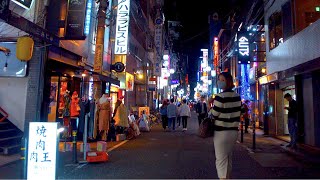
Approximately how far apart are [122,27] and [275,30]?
29.8 feet

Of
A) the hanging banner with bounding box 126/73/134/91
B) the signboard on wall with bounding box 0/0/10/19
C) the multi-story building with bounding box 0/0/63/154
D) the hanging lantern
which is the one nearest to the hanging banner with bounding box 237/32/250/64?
the hanging banner with bounding box 126/73/134/91

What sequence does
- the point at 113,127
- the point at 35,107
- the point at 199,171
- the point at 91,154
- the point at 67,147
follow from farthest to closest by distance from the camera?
the point at 113,127 < the point at 35,107 < the point at 67,147 < the point at 91,154 < the point at 199,171

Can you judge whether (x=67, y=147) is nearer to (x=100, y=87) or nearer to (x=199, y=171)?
(x=100, y=87)

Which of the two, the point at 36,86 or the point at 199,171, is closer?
the point at 199,171

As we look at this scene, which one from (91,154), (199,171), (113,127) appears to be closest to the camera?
(199,171)

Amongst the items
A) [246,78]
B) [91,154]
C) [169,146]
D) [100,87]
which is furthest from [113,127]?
[246,78]

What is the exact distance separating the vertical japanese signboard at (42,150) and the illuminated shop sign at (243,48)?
15.5 metres

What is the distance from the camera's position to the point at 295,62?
1336cm

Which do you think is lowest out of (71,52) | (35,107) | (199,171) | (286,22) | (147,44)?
(199,171)

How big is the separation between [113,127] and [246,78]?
15457mm

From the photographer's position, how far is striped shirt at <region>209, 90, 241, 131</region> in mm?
5328

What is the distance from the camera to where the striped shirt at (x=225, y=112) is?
5328 millimetres


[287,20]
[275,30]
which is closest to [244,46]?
[275,30]

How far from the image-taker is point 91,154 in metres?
9.04
